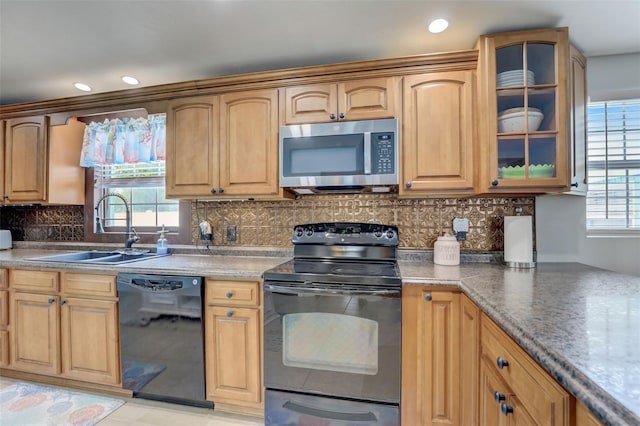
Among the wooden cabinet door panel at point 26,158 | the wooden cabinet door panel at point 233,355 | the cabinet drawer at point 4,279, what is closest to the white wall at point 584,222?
the wooden cabinet door panel at point 233,355

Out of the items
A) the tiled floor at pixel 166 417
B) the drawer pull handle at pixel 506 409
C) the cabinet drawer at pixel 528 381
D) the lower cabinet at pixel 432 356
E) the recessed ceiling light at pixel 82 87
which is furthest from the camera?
the recessed ceiling light at pixel 82 87

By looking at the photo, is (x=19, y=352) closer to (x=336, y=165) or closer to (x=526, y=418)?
(x=336, y=165)

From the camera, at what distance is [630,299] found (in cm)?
109

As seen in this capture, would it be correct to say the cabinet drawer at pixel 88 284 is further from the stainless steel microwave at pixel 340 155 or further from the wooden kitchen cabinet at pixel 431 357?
the wooden kitchen cabinet at pixel 431 357

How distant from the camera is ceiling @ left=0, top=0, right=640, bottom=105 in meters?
1.51

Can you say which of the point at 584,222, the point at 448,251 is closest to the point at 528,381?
the point at 448,251

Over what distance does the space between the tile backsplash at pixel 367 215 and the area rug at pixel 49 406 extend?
123 centimetres

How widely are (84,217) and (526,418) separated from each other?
3.42m

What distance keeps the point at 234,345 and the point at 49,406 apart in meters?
1.31

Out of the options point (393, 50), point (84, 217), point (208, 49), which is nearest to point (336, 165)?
point (393, 50)

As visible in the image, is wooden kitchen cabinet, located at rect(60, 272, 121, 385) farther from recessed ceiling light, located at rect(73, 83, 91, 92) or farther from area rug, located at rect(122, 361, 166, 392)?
recessed ceiling light, located at rect(73, 83, 91, 92)

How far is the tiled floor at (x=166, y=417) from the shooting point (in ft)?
5.64

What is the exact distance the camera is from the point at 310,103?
1.95m

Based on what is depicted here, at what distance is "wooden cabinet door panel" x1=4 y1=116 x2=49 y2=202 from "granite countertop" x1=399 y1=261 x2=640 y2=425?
10.1 ft
